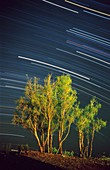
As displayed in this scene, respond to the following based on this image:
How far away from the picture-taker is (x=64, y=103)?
19.8 meters

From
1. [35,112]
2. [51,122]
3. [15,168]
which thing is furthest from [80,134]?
[15,168]

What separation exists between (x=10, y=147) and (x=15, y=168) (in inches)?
289

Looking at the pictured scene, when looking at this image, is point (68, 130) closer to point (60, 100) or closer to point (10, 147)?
point (60, 100)

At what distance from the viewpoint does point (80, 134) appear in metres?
21.1

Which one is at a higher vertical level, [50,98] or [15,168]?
[50,98]

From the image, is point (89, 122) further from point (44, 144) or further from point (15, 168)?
point (15, 168)

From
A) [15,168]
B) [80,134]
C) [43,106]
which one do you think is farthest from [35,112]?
[15,168]

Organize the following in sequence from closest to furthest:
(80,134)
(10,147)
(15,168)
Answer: (15,168), (10,147), (80,134)

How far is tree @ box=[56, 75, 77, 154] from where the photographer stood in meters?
19.8

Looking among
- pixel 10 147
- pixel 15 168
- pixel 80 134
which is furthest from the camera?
pixel 80 134

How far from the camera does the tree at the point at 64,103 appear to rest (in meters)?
19.8

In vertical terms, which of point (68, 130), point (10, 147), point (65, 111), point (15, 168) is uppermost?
point (65, 111)

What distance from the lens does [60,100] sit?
2002cm

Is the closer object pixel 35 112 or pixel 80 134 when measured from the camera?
pixel 35 112
